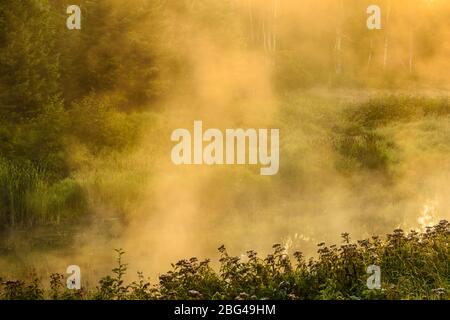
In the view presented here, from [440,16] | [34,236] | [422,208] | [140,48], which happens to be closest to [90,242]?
[34,236]

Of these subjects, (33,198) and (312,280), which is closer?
(312,280)

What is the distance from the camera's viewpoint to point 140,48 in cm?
1506

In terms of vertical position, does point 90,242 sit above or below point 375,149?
below

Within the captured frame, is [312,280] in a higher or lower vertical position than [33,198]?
lower

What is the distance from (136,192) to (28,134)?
8.65 ft

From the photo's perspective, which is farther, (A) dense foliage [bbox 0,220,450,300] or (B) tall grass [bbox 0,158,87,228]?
(B) tall grass [bbox 0,158,87,228]

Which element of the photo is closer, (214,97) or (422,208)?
(422,208)

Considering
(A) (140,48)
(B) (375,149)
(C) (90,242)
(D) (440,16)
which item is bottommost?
(C) (90,242)

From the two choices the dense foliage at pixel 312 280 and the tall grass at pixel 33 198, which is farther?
the tall grass at pixel 33 198

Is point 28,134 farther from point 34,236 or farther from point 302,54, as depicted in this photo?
point 302,54

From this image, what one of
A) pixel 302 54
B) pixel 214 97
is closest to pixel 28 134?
pixel 214 97
